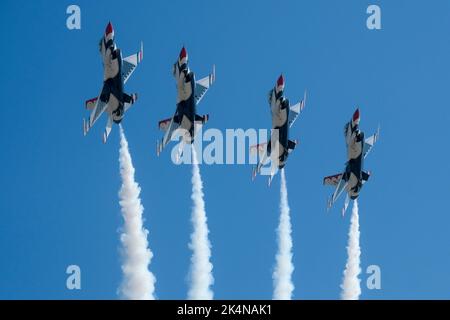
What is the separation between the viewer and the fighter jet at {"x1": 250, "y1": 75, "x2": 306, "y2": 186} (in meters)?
114

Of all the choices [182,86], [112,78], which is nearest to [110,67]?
[112,78]

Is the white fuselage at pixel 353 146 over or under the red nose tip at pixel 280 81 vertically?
under

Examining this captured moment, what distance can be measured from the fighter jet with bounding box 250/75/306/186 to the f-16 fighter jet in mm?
6177

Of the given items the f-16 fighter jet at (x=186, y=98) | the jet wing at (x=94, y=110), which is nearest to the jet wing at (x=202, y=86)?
the f-16 fighter jet at (x=186, y=98)

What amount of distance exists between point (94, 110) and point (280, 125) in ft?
52.9

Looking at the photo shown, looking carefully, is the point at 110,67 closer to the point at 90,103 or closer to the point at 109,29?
the point at 109,29

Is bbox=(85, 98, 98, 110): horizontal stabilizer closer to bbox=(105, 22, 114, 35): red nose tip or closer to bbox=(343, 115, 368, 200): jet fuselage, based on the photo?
bbox=(105, 22, 114, 35): red nose tip

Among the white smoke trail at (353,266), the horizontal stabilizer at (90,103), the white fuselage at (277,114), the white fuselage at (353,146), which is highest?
the horizontal stabilizer at (90,103)

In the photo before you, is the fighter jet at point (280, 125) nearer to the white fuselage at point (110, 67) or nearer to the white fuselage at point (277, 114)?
the white fuselage at point (277, 114)

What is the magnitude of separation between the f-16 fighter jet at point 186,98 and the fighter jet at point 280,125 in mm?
6177

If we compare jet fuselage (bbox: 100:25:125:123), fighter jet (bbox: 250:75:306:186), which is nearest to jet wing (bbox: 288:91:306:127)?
fighter jet (bbox: 250:75:306:186)

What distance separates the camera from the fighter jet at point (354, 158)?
115 metres
